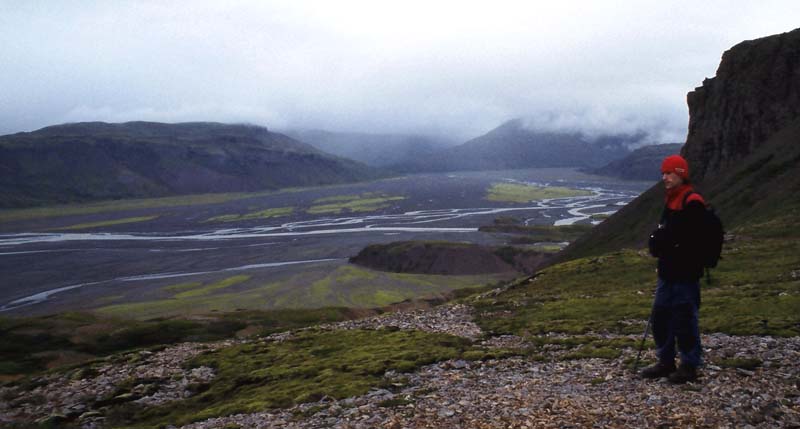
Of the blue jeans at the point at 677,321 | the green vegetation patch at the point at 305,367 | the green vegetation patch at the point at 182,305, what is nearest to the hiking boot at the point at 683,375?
the blue jeans at the point at 677,321

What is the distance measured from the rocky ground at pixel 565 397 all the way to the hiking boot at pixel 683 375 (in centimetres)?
15

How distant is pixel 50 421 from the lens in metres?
24.4

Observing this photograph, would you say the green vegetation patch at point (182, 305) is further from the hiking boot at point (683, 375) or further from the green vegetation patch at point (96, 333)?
the hiking boot at point (683, 375)

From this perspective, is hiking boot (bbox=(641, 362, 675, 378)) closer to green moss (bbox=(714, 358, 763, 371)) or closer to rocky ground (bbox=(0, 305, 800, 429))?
rocky ground (bbox=(0, 305, 800, 429))

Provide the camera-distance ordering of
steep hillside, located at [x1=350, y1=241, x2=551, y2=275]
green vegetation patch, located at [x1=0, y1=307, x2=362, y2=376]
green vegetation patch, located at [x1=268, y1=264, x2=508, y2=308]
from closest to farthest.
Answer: green vegetation patch, located at [x1=0, y1=307, x2=362, y2=376]
green vegetation patch, located at [x1=268, y1=264, x2=508, y2=308]
steep hillside, located at [x1=350, y1=241, x2=551, y2=275]

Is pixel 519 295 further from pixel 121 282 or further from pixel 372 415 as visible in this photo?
pixel 121 282

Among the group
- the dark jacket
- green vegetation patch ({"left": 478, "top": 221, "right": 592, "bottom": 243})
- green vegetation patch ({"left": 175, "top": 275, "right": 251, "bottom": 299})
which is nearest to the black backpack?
the dark jacket

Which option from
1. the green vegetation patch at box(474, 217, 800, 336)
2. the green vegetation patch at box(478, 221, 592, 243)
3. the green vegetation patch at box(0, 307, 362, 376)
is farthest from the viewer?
the green vegetation patch at box(478, 221, 592, 243)

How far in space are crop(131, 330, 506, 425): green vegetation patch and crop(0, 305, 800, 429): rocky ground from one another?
3.52 feet

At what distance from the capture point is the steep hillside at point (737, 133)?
241 feet

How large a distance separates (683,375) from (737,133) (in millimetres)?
96743

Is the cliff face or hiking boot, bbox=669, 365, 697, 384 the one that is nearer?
hiking boot, bbox=669, 365, 697, 384

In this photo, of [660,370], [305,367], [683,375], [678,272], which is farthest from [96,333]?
[678,272]

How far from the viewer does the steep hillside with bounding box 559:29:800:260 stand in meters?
73.5
